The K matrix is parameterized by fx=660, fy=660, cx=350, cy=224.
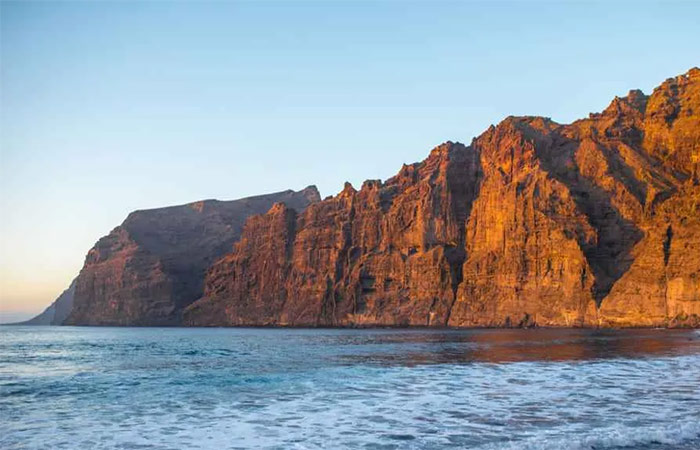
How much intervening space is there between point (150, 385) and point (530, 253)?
15057 cm

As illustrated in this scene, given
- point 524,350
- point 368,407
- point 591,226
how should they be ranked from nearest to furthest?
1. point 368,407
2. point 524,350
3. point 591,226

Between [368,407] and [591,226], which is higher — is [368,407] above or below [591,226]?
below

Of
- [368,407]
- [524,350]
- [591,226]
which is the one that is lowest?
[524,350]

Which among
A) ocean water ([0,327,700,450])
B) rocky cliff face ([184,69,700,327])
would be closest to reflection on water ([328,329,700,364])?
ocean water ([0,327,700,450])

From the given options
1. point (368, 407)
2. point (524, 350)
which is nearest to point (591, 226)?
point (524, 350)

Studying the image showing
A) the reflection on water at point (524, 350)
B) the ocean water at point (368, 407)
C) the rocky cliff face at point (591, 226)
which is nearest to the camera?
the ocean water at point (368, 407)

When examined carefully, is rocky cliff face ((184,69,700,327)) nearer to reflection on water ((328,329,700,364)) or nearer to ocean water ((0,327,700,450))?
reflection on water ((328,329,700,364))

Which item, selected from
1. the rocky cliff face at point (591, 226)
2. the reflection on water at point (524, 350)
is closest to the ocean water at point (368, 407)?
the reflection on water at point (524, 350)

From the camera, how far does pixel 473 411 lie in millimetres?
22922

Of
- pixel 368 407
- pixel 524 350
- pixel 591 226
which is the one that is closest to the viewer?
pixel 368 407

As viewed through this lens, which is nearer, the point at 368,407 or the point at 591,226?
the point at 368,407

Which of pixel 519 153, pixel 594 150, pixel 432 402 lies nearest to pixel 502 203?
pixel 519 153

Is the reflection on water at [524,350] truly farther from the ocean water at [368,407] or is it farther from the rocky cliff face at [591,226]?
the rocky cliff face at [591,226]

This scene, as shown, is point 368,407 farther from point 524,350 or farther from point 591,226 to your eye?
point 591,226
